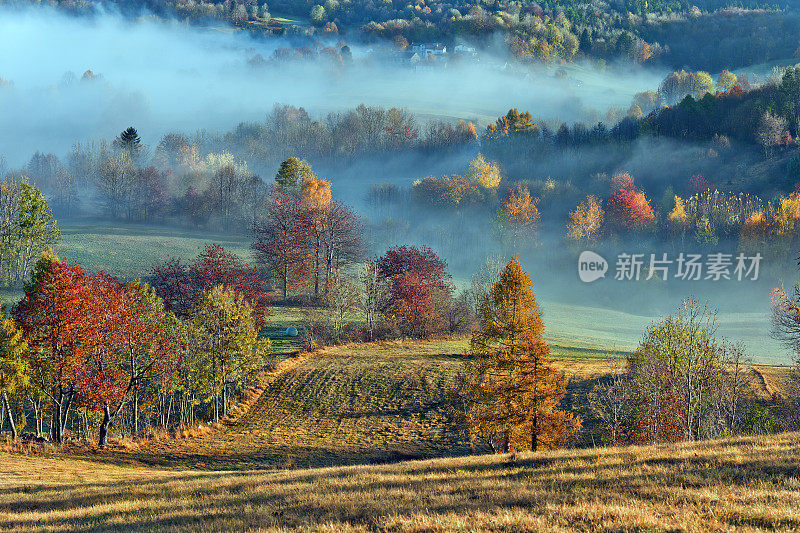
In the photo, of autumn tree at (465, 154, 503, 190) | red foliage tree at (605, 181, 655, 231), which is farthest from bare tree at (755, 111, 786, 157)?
autumn tree at (465, 154, 503, 190)

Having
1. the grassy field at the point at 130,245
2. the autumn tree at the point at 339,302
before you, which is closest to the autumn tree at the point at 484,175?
the grassy field at the point at 130,245

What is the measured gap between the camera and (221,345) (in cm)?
4788

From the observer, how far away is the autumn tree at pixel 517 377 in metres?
31.4

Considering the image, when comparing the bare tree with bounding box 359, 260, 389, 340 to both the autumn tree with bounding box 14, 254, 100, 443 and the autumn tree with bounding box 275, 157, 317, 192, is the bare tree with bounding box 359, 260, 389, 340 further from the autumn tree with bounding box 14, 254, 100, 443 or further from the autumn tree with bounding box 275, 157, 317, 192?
the autumn tree with bounding box 275, 157, 317, 192

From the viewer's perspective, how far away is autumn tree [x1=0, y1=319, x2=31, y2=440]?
35375mm

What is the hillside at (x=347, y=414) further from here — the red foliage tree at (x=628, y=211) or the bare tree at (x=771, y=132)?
the bare tree at (x=771, y=132)

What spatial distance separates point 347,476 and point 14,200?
89.8m

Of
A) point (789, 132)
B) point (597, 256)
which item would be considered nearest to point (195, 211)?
point (597, 256)

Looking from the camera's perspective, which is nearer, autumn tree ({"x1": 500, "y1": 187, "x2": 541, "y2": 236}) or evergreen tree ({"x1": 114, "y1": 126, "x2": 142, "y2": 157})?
autumn tree ({"x1": 500, "y1": 187, "x2": 541, "y2": 236})

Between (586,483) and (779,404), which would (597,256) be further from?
(586,483)

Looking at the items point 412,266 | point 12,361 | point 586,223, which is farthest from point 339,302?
point 586,223

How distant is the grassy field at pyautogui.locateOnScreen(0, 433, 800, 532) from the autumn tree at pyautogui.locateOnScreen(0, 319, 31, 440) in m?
17.5

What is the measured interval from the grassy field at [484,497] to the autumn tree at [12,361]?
1748 cm

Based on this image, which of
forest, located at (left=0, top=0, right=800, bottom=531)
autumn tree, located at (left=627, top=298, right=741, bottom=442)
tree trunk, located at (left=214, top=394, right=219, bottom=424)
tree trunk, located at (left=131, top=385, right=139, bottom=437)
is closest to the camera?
forest, located at (left=0, top=0, right=800, bottom=531)
